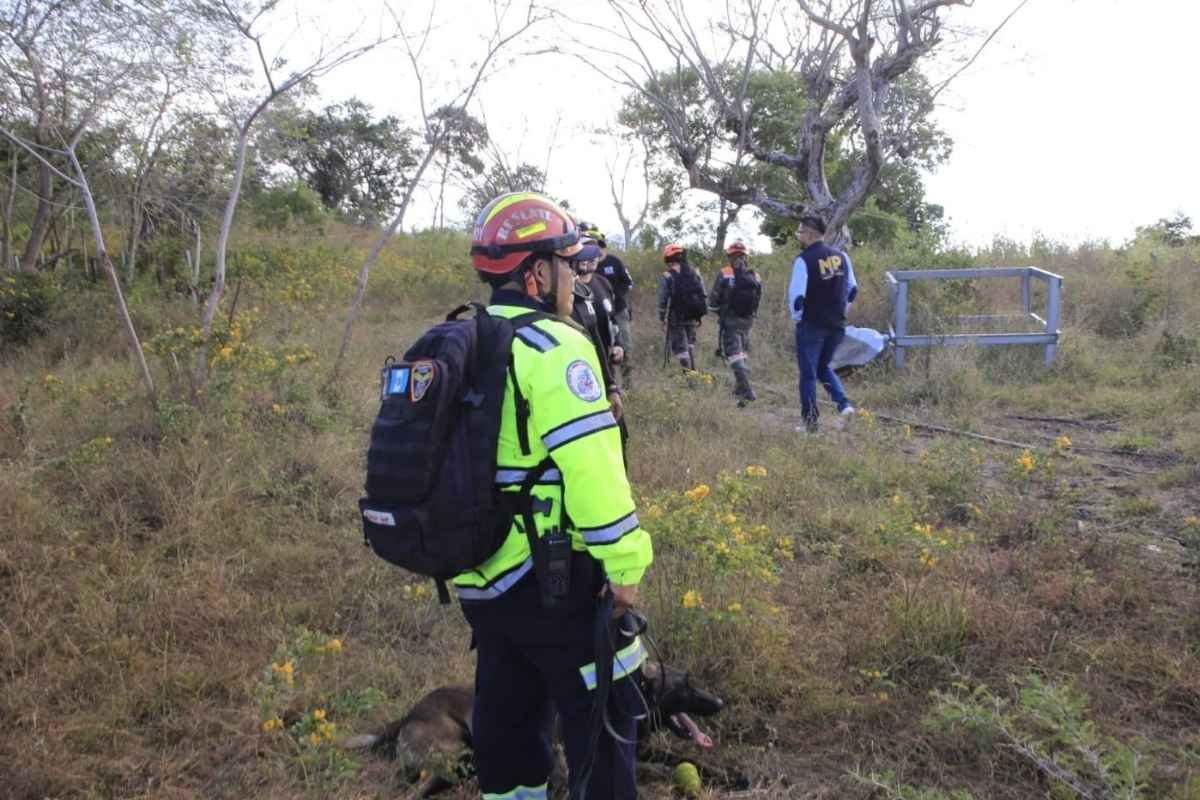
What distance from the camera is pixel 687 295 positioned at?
30.0ft

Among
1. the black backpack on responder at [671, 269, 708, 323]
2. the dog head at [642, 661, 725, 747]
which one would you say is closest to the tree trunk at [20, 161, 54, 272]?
the black backpack on responder at [671, 269, 708, 323]

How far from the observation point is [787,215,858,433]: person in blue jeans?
6992 millimetres

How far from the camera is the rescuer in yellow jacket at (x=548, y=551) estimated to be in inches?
80.5

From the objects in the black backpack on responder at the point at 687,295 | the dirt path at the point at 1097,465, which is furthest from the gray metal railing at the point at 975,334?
the black backpack on responder at the point at 687,295

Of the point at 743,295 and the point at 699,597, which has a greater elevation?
the point at 743,295

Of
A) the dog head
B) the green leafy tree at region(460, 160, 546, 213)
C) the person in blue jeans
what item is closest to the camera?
the dog head

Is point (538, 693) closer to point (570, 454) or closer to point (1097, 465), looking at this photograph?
point (570, 454)

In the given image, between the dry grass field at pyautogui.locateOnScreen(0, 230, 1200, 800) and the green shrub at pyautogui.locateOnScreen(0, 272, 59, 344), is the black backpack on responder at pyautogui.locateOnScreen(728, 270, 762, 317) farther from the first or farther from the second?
the green shrub at pyautogui.locateOnScreen(0, 272, 59, 344)

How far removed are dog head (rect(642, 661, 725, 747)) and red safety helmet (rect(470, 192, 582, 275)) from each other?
1.60 metres

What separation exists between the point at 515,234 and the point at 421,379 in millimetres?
461

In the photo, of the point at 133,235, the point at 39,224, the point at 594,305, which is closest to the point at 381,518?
the point at 594,305

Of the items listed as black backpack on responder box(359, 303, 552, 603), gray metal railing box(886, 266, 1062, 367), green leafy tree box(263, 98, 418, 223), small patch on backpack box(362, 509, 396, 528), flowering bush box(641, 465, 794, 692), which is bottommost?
flowering bush box(641, 465, 794, 692)

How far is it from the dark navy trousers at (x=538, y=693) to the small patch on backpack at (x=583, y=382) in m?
0.40

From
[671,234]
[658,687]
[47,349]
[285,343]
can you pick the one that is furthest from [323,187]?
[658,687]
